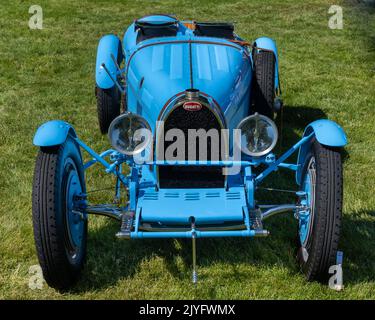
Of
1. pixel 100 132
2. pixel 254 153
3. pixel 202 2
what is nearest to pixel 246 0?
pixel 202 2

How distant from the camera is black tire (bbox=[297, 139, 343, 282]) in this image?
9.04 ft

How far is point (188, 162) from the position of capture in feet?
9.91

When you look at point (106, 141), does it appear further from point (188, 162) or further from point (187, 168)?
point (188, 162)

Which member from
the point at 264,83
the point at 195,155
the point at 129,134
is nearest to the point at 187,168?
the point at 195,155

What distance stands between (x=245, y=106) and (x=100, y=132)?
6.16ft

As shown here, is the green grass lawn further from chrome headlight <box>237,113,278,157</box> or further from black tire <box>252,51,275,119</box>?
chrome headlight <box>237,113,278,157</box>

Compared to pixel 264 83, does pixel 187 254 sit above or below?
below

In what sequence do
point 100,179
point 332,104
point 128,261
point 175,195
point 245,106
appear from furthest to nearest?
point 332,104
point 100,179
point 245,106
point 128,261
point 175,195

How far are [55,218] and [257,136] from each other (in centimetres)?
129

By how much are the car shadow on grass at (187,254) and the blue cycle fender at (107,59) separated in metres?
1.41

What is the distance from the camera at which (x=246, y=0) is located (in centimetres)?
1184

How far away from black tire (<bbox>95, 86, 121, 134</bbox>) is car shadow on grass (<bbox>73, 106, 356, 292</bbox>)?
1.47 m

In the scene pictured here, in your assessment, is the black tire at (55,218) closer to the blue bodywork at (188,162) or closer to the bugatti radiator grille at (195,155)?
the blue bodywork at (188,162)

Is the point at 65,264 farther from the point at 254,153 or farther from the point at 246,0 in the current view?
the point at 246,0
